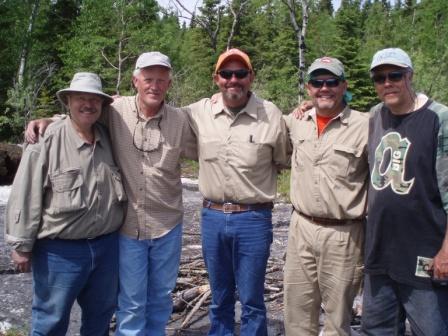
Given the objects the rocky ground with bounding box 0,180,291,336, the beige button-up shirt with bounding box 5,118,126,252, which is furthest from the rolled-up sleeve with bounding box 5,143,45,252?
the rocky ground with bounding box 0,180,291,336

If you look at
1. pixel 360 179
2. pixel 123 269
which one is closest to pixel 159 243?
pixel 123 269

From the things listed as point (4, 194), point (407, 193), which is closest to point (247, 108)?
point (407, 193)

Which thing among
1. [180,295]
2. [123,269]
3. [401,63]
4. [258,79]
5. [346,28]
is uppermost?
[346,28]

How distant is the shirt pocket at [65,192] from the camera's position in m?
3.35

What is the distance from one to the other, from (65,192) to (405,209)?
7.30 feet

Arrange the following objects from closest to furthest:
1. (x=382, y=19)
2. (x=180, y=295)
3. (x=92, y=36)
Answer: (x=180, y=295) < (x=92, y=36) < (x=382, y=19)

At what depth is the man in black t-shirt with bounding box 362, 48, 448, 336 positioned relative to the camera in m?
3.00

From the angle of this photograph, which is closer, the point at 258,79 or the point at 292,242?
the point at 292,242

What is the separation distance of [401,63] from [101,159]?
215 cm

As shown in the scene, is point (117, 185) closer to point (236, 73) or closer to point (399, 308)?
point (236, 73)

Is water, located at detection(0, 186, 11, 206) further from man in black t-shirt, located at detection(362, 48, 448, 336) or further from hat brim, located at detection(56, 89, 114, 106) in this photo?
man in black t-shirt, located at detection(362, 48, 448, 336)

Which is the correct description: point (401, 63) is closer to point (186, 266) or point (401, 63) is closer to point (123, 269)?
point (123, 269)

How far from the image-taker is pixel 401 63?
3.17m

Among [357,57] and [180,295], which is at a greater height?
[357,57]
